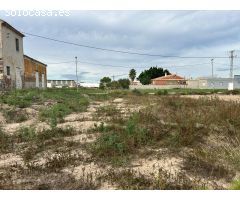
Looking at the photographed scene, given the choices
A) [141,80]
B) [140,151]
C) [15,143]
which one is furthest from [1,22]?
[141,80]

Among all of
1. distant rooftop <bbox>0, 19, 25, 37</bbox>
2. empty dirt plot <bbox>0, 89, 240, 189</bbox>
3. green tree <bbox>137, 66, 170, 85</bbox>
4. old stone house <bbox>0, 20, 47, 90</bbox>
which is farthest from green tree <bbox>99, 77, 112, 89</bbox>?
empty dirt plot <bbox>0, 89, 240, 189</bbox>

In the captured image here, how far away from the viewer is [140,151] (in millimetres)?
5473

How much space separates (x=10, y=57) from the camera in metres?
22.6

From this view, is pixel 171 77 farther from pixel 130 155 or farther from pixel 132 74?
pixel 130 155

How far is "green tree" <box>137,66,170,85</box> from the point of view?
265ft

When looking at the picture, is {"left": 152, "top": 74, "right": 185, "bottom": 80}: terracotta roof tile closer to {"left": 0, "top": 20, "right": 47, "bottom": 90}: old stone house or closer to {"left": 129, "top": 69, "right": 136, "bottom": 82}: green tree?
{"left": 129, "top": 69, "right": 136, "bottom": 82}: green tree

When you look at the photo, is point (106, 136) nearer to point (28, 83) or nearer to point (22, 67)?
point (22, 67)

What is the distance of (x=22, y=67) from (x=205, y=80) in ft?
173

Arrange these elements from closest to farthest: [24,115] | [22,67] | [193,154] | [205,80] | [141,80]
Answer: [193,154] → [24,115] → [22,67] → [205,80] → [141,80]

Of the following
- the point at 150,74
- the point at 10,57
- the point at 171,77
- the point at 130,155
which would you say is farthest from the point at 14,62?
Answer: the point at 150,74

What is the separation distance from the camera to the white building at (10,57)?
21.0 m

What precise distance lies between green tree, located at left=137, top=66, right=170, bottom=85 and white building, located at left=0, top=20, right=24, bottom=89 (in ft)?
187

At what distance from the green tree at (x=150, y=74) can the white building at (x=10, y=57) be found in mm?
57027

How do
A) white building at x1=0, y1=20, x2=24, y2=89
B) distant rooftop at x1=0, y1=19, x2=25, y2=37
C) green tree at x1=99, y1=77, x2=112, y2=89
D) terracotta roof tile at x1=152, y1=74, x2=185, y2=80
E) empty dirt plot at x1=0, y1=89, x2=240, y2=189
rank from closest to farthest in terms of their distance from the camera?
empty dirt plot at x1=0, y1=89, x2=240, y2=189 < distant rooftop at x1=0, y1=19, x2=25, y2=37 < white building at x1=0, y1=20, x2=24, y2=89 < green tree at x1=99, y1=77, x2=112, y2=89 < terracotta roof tile at x1=152, y1=74, x2=185, y2=80
